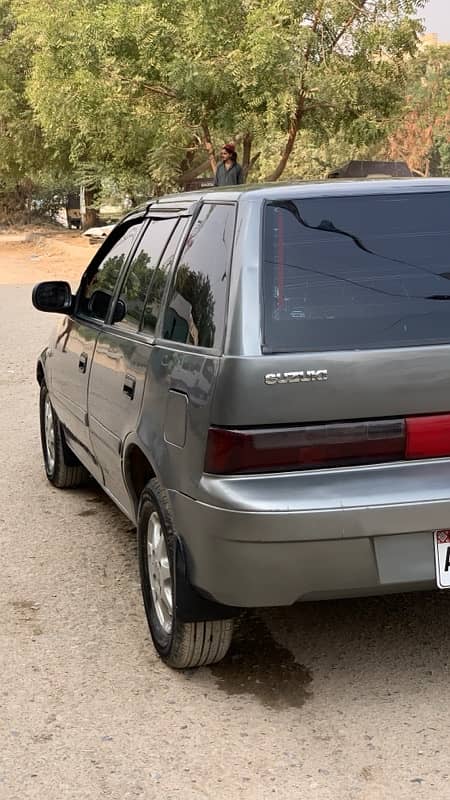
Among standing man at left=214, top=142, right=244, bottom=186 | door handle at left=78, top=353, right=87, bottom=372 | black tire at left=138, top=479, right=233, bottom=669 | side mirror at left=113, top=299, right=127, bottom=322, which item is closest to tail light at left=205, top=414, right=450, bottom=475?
black tire at left=138, top=479, right=233, bottom=669

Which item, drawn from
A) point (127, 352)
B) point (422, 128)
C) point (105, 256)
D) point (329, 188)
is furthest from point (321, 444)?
point (422, 128)

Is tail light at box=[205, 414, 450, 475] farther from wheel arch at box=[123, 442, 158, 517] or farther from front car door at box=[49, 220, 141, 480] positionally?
front car door at box=[49, 220, 141, 480]

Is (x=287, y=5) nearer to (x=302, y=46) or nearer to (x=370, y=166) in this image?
(x=302, y=46)

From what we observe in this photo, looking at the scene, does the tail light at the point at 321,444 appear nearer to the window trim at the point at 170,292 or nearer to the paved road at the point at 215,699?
the window trim at the point at 170,292

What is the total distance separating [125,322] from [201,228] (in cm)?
87

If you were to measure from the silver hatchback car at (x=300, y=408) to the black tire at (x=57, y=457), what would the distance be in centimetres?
264

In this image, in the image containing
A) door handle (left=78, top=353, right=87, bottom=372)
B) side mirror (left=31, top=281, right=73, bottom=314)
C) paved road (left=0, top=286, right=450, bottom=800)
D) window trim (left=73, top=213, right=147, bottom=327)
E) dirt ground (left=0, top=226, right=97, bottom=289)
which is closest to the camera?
paved road (left=0, top=286, right=450, bottom=800)

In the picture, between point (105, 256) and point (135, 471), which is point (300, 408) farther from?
point (105, 256)

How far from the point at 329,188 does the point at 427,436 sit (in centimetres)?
96

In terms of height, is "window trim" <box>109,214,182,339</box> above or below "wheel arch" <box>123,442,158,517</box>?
above

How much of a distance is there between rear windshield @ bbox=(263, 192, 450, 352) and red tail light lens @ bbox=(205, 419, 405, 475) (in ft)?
0.87

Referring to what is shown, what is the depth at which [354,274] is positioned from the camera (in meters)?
3.84

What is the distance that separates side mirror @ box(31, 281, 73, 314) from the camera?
6.19 metres

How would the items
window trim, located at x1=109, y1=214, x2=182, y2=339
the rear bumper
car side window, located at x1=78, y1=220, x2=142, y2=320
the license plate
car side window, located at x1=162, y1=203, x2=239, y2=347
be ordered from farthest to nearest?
1. car side window, located at x1=78, y1=220, x2=142, y2=320
2. window trim, located at x1=109, y1=214, x2=182, y2=339
3. car side window, located at x1=162, y1=203, x2=239, y2=347
4. the license plate
5. the rear bumper
